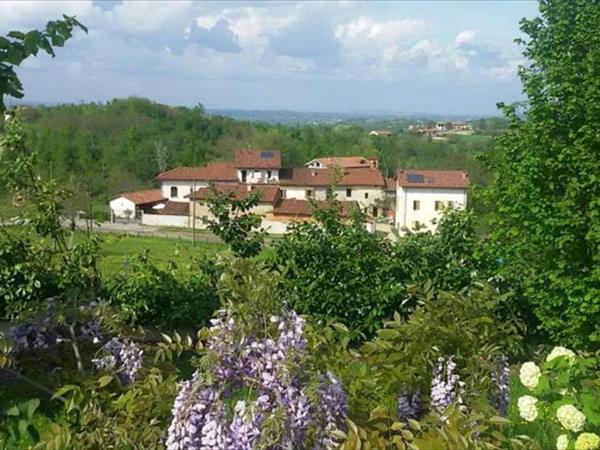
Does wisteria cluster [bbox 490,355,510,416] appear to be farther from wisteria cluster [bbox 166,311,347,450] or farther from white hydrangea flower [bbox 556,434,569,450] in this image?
wisteria cluster [bbox 166,311,347,450]

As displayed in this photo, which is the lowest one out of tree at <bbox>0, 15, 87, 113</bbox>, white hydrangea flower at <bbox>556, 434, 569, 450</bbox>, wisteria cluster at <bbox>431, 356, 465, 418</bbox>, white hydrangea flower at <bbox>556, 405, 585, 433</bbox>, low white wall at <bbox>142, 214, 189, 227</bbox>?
low white wall at <bbox>142, 214, 189, 227</bbox>

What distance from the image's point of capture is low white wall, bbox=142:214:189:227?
52.5m

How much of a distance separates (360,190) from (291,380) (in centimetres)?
5499

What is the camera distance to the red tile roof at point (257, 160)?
60.7 m

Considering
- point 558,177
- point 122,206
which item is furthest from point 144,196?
point 558,177

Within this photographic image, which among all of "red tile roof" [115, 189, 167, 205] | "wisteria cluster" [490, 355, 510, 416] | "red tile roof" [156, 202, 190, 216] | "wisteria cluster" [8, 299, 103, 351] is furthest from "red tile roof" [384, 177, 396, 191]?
"wisteria cluster" [490, 355, 510, 416]

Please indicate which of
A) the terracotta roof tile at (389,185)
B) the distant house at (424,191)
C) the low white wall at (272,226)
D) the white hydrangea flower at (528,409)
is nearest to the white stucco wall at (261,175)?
the terracotta roof tile at (389,185)

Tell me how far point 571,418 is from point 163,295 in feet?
17.1

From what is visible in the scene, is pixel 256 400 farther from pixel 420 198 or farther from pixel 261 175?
pixel 261 175

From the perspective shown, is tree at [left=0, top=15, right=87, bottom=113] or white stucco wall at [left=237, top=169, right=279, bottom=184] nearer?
tree at [left=0, top=15, right=87, bottom=113]

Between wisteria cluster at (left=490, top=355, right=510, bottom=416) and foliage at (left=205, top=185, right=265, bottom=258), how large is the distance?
441cm

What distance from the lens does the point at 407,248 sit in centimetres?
761

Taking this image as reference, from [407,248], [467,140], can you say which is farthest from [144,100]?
[407,248]

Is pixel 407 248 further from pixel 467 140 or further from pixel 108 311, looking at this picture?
pixel 467 140
